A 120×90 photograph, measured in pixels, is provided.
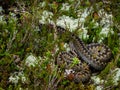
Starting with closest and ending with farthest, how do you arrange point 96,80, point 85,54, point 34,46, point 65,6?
point 96,80
point 34,46
point 85,54
point 65,6

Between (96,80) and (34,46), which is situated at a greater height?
(34,46)

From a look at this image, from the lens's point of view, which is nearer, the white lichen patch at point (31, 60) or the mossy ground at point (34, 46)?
the mossy ground at point (34, 46)

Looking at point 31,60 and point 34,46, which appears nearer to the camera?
point 31,60

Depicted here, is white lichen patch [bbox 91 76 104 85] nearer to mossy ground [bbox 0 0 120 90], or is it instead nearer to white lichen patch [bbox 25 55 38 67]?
mossy ground [bbox 0 0 120 90]

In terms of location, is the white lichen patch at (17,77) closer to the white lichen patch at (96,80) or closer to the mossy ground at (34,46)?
the mossy ground at (34,46)

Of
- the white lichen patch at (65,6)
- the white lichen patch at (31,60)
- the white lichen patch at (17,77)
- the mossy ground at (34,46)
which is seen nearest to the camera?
the mossy ground at (34,46)

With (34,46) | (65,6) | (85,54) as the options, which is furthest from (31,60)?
(65,6)

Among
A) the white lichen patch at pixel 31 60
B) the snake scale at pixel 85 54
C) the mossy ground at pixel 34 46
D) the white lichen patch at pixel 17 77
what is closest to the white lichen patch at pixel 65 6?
the mossy ground at pixel 34 46

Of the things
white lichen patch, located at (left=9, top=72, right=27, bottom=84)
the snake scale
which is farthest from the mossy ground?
the snake scale

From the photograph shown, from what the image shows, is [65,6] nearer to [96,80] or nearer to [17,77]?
[96,80]
